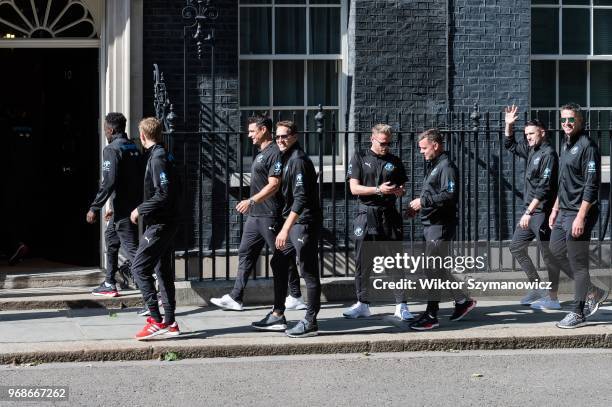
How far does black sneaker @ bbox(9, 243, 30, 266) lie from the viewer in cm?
1280

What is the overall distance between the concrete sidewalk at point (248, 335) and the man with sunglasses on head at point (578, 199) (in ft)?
1.21

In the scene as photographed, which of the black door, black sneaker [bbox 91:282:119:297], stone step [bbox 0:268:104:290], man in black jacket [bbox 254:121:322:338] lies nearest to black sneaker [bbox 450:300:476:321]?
man in black jacket [bbox 254:121:322:338]

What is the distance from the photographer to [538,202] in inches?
433

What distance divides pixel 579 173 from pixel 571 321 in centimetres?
132

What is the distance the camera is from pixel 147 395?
779cm

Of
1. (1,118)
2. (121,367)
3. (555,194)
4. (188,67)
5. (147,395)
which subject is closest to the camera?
(147,395)

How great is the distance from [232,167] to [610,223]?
4.38 meters

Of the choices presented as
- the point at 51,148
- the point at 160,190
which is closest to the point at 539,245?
the point at 160,190

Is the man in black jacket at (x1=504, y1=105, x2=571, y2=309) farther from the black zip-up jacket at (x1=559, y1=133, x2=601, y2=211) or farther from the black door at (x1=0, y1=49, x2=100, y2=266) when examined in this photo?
the black door at (x1=0, y1=49, x2=100, y2=266)

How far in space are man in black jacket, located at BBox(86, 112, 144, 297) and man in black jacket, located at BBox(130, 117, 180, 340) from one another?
108 centimetres

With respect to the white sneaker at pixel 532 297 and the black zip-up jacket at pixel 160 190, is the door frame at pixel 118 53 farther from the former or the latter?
the white sneaker at pixel 532 297

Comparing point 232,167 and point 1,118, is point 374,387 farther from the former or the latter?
point 1,118

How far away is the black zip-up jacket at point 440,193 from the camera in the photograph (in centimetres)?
984

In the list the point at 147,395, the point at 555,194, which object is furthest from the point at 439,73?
the point at 147,395
